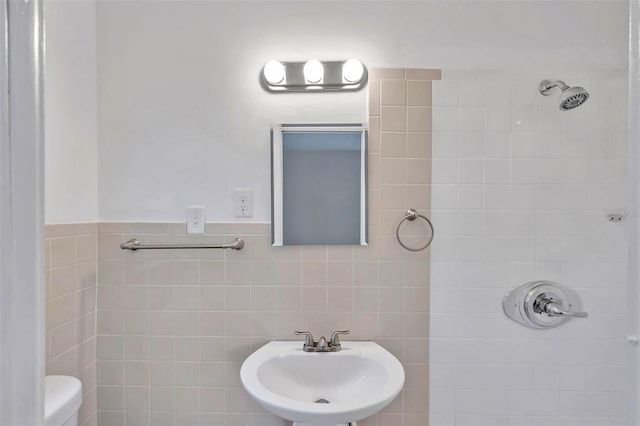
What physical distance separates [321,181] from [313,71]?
1.44 ft

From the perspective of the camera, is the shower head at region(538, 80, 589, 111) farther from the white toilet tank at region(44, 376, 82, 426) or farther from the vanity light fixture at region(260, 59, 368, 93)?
the white toilet tank at region(44, 376, 82, 426)

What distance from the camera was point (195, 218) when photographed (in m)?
1.48

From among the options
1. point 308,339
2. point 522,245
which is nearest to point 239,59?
point 308,339

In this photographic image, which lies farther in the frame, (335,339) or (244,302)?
(244,302)

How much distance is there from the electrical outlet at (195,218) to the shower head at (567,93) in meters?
1.45

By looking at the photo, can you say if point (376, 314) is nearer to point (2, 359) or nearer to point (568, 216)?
point (568, 216)

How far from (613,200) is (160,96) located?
189cm

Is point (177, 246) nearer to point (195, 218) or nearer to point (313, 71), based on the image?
point (195, 218)

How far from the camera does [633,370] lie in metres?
0.38

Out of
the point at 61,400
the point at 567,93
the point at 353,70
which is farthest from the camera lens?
the point at 353,70

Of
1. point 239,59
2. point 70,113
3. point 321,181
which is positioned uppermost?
point 239,59

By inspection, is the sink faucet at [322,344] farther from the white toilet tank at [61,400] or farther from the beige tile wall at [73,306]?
the beige tile wall at [73,306]

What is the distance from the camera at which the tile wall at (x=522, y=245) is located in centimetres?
145

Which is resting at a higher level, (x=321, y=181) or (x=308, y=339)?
(x=321, y=181)
